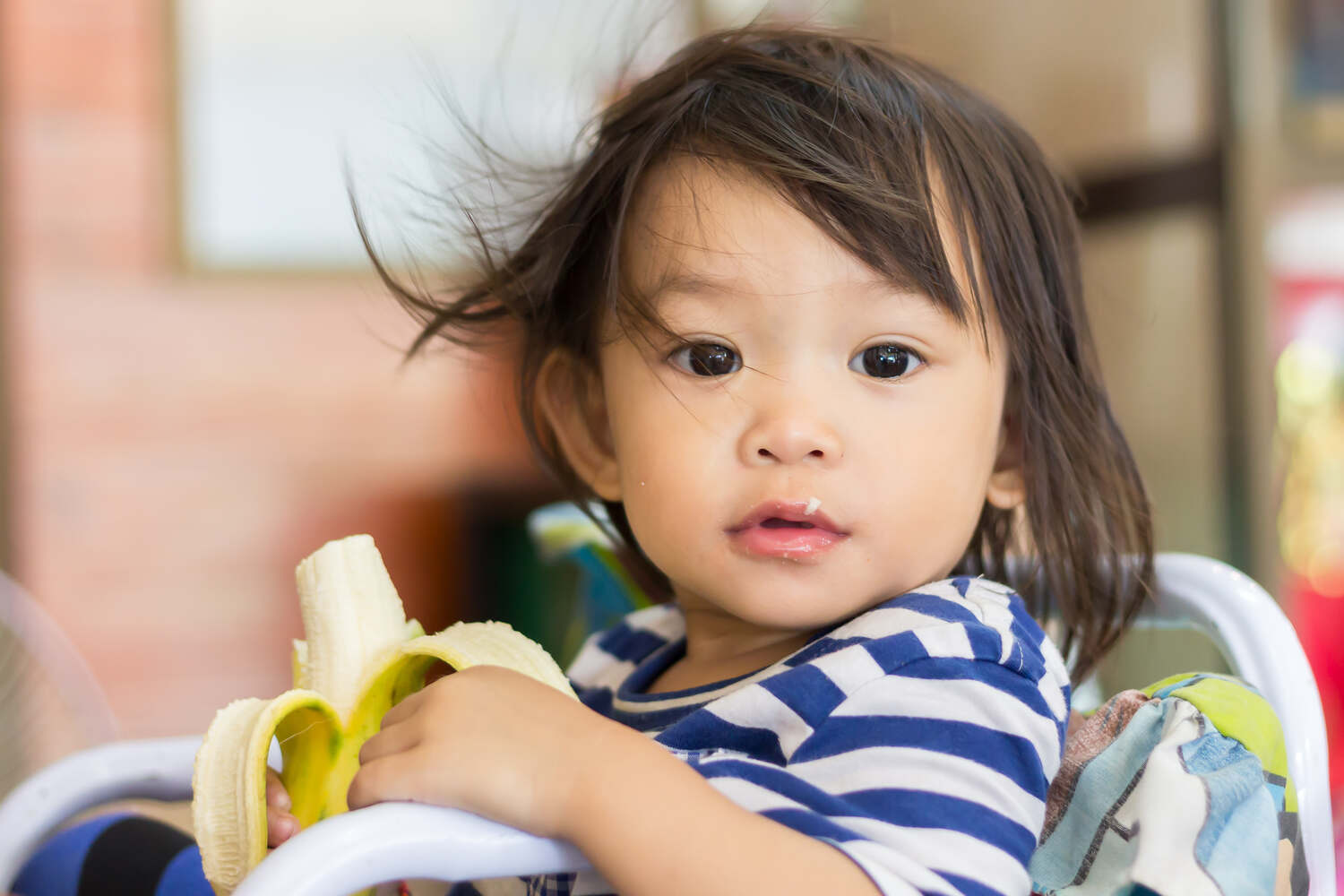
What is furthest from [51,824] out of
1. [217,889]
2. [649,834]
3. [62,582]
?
[62,582]

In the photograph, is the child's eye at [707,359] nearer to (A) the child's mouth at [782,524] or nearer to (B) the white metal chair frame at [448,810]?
(A) the child's mouth at [782,524]

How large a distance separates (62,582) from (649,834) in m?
2.27

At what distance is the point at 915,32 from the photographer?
91.0 inches

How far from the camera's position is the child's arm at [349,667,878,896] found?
1.58 ft

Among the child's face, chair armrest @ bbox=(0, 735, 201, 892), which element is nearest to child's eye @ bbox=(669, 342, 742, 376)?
the child's face

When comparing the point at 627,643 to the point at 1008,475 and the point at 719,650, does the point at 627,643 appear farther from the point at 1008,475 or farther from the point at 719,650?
the point at 1008,475

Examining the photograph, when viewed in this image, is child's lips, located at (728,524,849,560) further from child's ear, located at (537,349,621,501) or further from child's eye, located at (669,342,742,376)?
child's ear, located at (537,349,621,501)

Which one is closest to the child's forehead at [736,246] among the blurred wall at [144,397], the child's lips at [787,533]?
the child's lips at [787,533]

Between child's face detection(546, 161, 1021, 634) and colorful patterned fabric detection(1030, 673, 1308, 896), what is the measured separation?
5.1 inches

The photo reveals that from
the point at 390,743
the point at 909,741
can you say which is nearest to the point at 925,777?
the point at 909,741

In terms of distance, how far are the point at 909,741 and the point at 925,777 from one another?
0.8 inches

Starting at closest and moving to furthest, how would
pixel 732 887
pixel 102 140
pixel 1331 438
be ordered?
pixel 732 887, pixel 1331 438, pixel 102 140

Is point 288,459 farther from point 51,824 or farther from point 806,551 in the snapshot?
point 806,551

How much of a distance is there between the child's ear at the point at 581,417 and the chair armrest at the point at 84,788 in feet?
1.00
